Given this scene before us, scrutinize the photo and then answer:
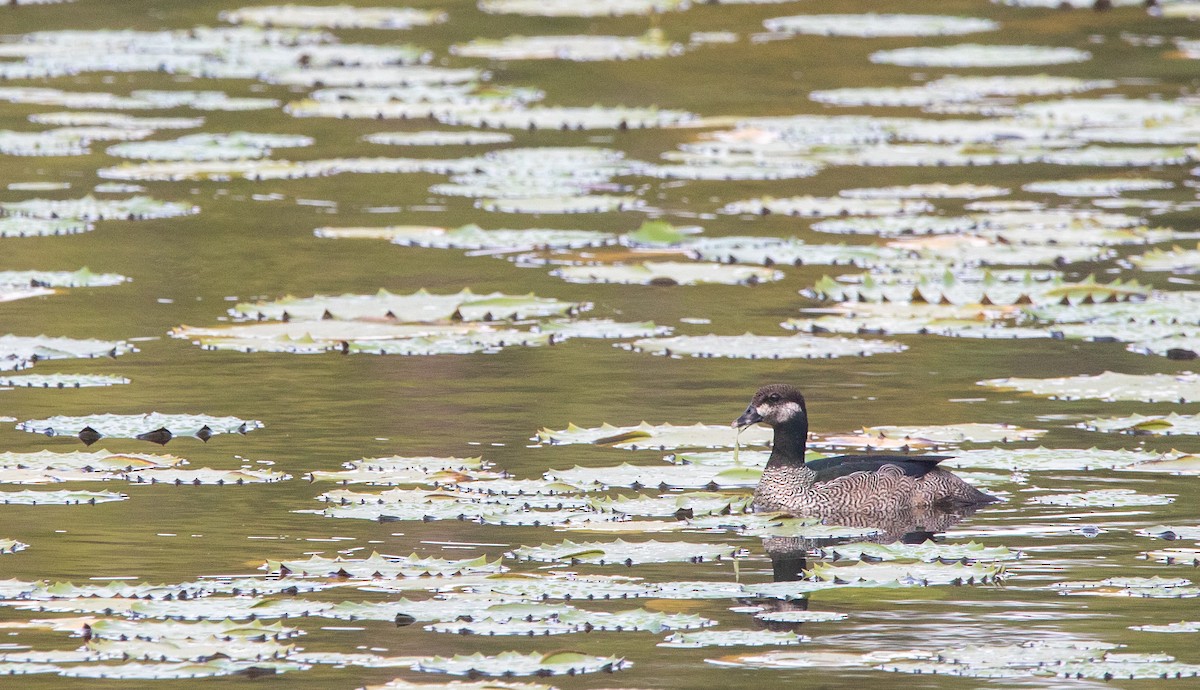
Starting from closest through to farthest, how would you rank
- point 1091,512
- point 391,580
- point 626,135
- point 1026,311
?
point 391,580 → point 1091,512 → point 1026,311 → point 626,135

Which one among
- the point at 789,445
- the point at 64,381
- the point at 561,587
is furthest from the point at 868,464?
the point at 64,381

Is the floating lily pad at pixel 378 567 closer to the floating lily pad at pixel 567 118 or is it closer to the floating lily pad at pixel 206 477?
the floating lily pad at pixel 206 477

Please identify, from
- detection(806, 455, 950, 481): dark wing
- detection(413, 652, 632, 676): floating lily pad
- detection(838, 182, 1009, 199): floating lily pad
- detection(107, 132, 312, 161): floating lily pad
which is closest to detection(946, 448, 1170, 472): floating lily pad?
detection(806, 455, 950, 481): dark wing

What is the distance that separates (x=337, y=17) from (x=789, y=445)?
14.9 m

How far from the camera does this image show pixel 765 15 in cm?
2177

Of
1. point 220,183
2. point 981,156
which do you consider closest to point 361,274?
point 220,183

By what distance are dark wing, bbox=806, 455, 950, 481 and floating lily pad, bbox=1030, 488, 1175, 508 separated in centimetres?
36

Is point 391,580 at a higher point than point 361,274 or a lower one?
lower

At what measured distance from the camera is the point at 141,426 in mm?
8281

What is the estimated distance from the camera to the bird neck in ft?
25.0

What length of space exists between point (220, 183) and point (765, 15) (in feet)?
28.2

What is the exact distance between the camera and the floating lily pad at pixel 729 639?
5824 millimetres

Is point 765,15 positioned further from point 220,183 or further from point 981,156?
point 220,183

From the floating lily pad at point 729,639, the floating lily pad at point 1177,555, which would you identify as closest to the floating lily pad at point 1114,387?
the floating lily pad at point 1177,555
